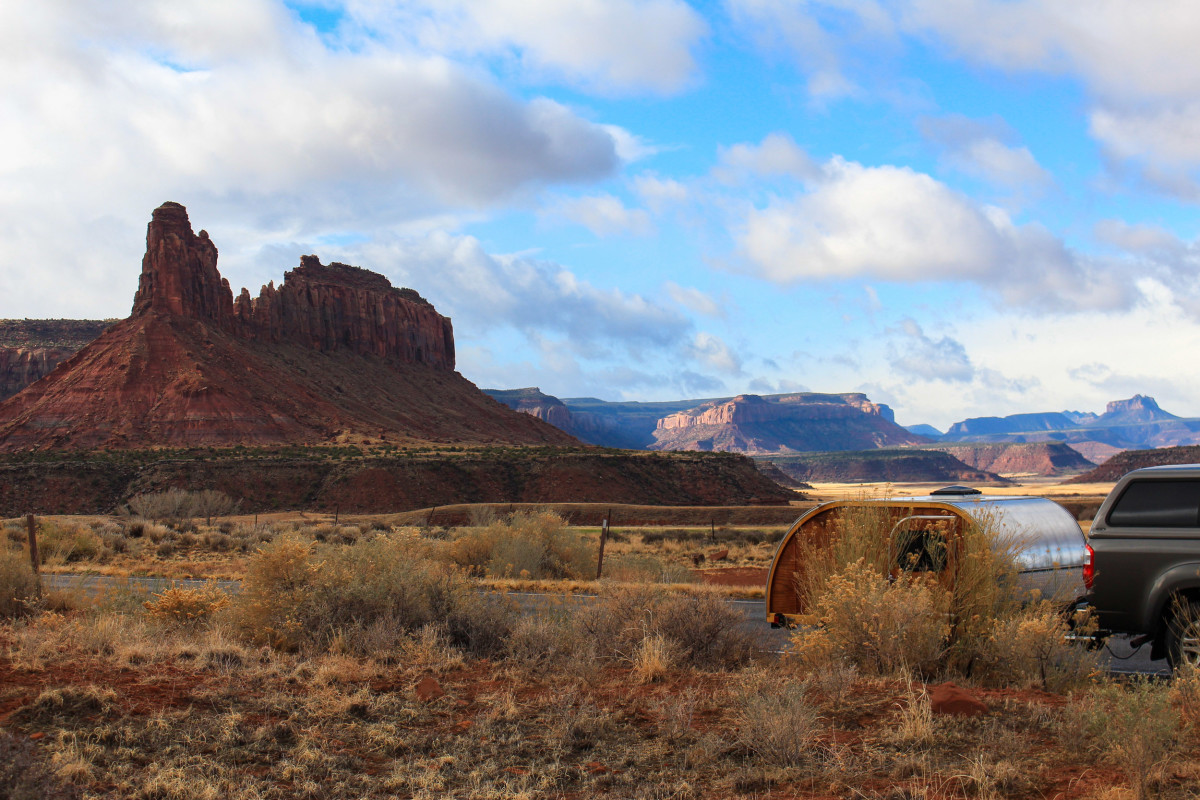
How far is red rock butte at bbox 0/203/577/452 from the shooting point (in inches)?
3019

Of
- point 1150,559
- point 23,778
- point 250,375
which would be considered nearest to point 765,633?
point 1150,559

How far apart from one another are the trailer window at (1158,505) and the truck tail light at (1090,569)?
0.37 m

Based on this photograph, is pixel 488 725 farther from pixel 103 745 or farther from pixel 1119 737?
pixel 1119 737

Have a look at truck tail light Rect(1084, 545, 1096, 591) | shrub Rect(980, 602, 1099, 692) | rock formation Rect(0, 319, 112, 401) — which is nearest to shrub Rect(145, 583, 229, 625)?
shrub Rect(980, 602, 1099, 692)

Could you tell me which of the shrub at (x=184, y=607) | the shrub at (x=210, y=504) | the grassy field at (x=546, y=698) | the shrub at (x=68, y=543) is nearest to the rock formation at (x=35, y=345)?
the shrub at (x=210, y=504)

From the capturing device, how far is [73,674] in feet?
25.4

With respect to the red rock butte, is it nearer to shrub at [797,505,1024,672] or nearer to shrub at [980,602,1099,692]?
shrub at [797,505,1024,672]

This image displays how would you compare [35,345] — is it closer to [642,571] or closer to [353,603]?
[642,571]

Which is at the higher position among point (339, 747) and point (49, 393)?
point (49, 393)

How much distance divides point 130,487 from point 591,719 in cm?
6368

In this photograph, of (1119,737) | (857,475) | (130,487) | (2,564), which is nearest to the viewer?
(1119,737)

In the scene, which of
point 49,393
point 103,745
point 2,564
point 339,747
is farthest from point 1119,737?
point 49,393

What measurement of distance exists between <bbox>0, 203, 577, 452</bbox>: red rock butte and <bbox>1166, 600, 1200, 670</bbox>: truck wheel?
251ft

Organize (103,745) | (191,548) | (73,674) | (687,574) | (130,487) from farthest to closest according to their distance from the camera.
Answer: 1. (130,487)
2. (191,548)
3. (687,574)
4. (73,674)
5. (103,745)
